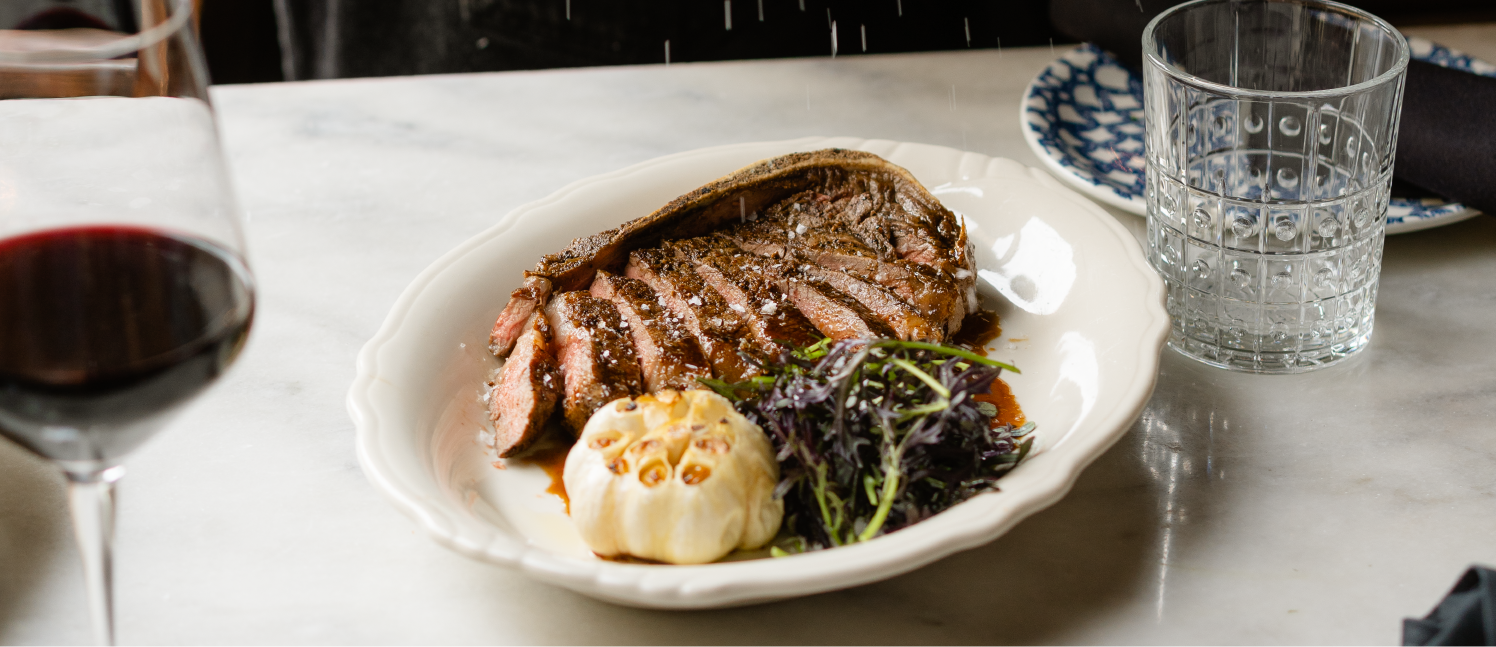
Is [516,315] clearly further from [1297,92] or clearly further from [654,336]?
[1297,92]

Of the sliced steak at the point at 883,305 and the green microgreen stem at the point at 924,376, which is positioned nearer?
the green microgreen stem at the point at 924,376

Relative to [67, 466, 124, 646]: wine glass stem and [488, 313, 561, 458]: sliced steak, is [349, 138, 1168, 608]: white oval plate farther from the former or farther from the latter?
[67, 466, 124, 646]: wine glass stem

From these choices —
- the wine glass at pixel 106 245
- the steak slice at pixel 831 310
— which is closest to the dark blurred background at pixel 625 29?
the steak slice at pixel 831 310

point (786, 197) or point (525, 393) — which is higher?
point (786, 197)

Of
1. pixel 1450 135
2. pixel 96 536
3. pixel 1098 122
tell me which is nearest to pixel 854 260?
pixel 1098 122

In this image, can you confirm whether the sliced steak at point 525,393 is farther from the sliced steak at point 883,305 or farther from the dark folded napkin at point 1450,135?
the dark folded napkin at point 1450,135
